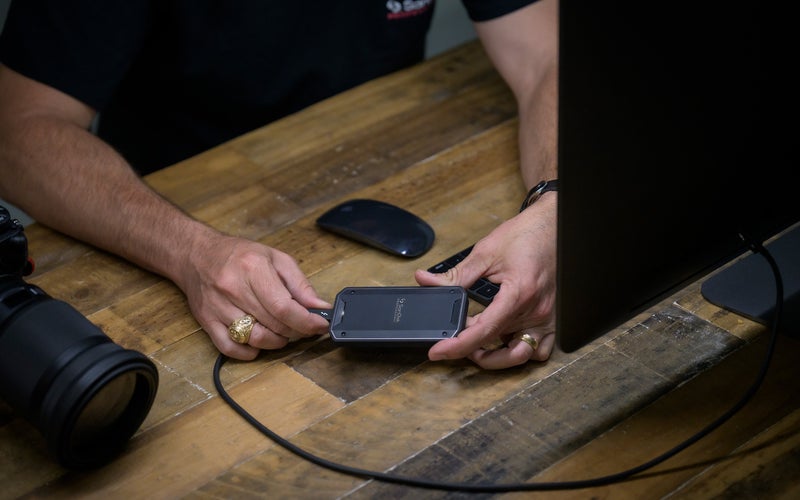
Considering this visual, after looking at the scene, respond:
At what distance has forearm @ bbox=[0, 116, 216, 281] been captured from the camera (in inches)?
48.9

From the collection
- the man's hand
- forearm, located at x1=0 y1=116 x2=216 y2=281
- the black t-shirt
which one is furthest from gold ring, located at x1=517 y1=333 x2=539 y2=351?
the black t-shirt

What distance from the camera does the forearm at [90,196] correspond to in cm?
124

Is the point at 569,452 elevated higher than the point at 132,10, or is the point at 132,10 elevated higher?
the point at 132,10

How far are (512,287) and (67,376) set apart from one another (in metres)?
0.45

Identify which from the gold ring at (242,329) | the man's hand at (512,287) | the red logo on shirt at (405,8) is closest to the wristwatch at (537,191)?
the man's hand at (512,287)

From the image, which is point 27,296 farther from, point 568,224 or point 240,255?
point 568,224

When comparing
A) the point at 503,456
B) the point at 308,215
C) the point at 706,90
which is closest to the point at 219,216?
the point at 308,215

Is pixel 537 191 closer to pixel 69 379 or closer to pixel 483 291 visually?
pixel 483 291

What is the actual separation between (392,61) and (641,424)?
999mm

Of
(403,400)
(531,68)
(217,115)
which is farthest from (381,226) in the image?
(217,115)

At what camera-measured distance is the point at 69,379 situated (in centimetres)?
90

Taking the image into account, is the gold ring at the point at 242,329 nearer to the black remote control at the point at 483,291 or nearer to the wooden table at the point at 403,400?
the wooden table at the point at 403,400

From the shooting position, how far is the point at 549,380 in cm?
104

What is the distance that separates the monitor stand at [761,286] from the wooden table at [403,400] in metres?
0.02
